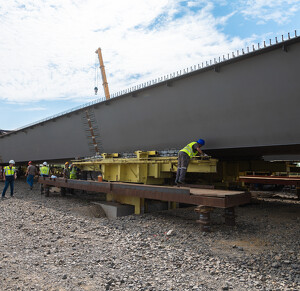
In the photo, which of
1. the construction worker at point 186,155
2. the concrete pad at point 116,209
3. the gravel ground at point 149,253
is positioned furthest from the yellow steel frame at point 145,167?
the gravel ground at point 149,253

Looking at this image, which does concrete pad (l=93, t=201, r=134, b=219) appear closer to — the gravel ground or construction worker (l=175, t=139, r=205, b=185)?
the gravel ground

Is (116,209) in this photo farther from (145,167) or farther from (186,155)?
(186,155)

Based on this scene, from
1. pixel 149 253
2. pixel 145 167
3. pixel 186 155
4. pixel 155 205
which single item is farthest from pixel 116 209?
pixel 149 253

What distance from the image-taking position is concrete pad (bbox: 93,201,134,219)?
22.0ft

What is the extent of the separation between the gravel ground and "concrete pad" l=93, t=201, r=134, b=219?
45cm

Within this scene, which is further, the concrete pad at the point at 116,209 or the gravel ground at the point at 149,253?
the concrete pad at the point at 116,209

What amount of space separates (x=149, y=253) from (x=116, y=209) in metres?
2.80

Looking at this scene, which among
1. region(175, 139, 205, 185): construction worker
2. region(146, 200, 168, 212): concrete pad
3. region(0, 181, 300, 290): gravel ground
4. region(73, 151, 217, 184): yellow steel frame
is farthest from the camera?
region(146, 200, 168, 212): concrete pad

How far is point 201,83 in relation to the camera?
598 centimetres

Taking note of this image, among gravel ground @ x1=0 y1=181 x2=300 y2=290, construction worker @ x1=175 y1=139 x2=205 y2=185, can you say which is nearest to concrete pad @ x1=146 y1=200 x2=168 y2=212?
gravel ground @ x1=0 y1=181 x2=300 y2=290

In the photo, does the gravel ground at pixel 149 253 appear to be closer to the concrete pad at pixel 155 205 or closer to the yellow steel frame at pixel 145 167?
the concrete pad at pixel 155 205

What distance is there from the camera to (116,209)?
6699mm

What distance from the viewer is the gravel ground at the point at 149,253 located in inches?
121

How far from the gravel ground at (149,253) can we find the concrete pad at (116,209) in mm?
449
